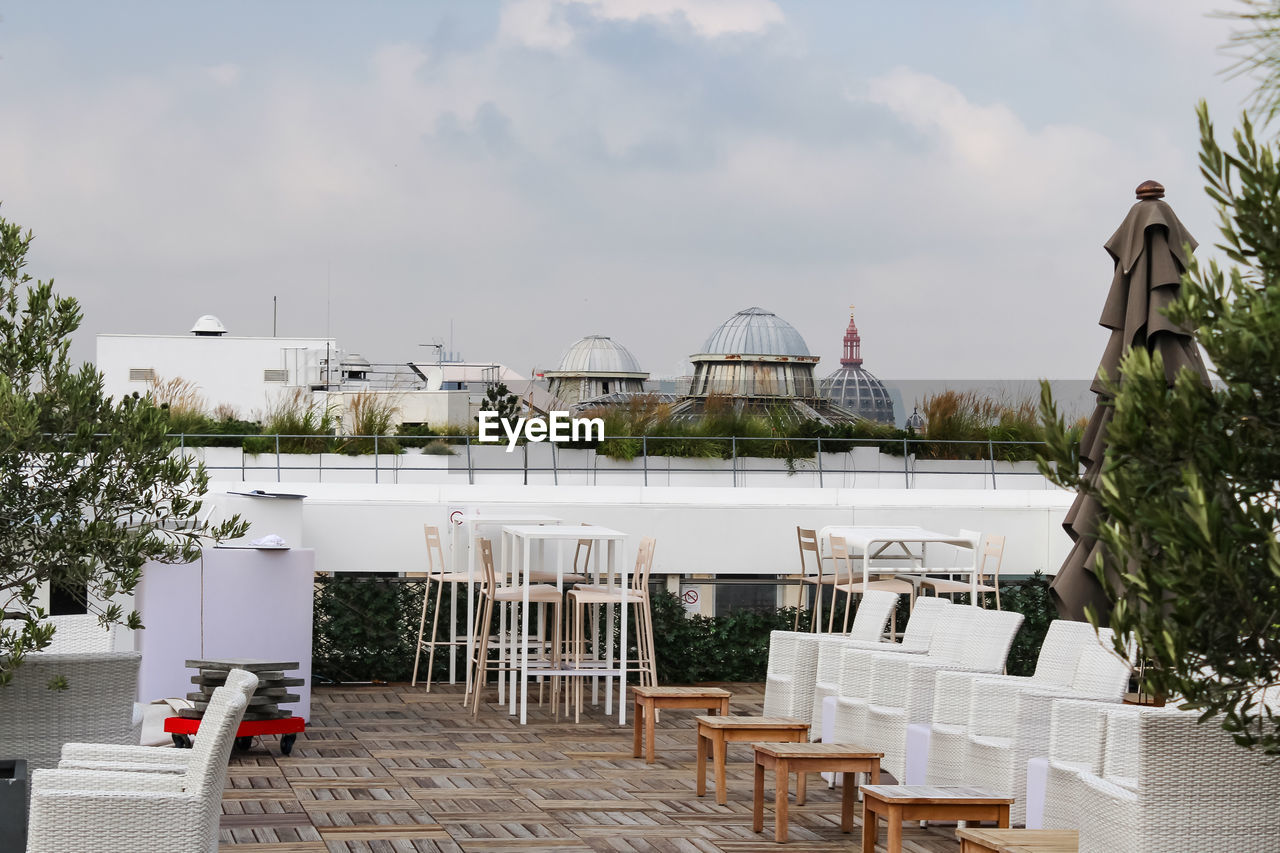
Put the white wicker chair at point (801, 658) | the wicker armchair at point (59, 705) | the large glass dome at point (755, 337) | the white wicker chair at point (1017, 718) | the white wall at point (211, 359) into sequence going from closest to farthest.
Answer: the wicker armchair at point (59, 705) → the white wicker chair at point (1017, 718) → the white wicker chair at point (801, 658) → the white wall at point (211, 359) → the large glass dome at point (755, 337)

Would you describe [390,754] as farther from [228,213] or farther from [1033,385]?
[228,213]

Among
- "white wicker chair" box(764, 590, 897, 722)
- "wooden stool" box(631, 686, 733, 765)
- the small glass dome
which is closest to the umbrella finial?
"white wicker chair" box(764, 590, 897, 722)

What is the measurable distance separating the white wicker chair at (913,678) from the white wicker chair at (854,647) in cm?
62

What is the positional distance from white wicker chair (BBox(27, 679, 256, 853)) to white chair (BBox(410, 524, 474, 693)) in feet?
18.6

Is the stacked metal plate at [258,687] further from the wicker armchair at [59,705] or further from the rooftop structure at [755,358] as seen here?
the rooftop structure at [755,358]

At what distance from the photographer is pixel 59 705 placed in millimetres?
5363

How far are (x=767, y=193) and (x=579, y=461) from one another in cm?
1454

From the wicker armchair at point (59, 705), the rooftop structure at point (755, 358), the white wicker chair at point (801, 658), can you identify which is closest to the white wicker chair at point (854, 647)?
the white wicker chair at point (801, 658)

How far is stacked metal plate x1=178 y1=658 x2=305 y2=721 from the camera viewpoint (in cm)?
770

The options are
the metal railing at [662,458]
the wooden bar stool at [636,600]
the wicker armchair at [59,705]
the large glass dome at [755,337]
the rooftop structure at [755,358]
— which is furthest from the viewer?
the large glass dome at [755,337]

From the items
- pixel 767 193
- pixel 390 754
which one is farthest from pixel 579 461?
pixel 767 193

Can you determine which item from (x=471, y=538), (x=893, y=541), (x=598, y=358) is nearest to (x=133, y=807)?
(x=471, y=538)

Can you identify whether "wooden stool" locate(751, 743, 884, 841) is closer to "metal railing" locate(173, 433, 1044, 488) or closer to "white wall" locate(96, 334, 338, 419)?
"metal railing" locate(173, 433, 1044, 488)

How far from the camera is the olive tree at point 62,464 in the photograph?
482cm
